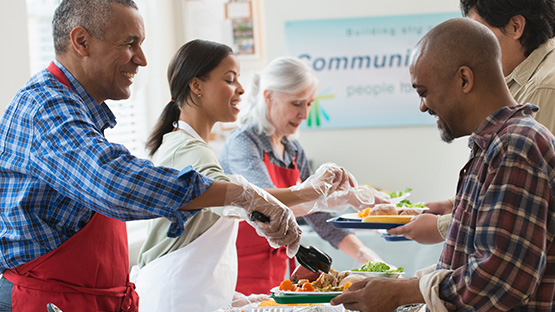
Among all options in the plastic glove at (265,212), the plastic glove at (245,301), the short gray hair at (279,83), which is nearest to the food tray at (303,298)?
the plastic glove at (265,212)

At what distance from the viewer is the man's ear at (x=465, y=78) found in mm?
1271

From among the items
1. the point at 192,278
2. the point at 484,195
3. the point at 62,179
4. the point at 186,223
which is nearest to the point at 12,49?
the point at 186,223

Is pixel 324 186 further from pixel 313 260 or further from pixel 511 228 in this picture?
pixel 511 228

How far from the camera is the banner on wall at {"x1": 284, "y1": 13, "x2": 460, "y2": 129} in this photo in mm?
5191

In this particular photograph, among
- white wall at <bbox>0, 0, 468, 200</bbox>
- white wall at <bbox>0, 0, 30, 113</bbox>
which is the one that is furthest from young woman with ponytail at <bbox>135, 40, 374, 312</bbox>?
white wall at <bbox>0, 0, 468, 200</bbox>

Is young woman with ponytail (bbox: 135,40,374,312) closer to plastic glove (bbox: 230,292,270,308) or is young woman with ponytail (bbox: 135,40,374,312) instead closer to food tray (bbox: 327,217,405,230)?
plastic glove (bbox: 230,292,270,308)

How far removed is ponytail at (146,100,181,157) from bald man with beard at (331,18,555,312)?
1.10 meters

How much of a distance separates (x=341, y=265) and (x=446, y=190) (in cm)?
163

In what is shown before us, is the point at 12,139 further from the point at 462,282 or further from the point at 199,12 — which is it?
the point at 199,12

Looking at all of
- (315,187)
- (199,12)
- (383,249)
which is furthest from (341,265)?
(199,12)

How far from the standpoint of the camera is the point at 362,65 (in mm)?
5270

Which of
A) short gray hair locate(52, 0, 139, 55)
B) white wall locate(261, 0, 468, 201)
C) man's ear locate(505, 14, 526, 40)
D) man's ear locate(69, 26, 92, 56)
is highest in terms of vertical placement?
short gray hair locate(52, 0, 139, 55)

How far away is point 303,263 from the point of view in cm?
183

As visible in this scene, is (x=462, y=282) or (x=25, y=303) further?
(x=25, y=303)
